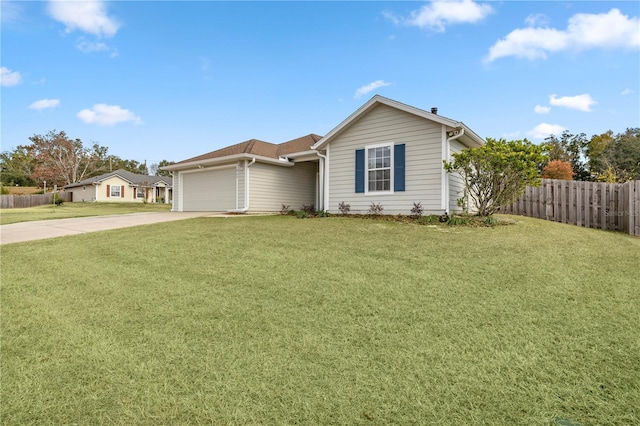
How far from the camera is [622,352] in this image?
8.44 feet

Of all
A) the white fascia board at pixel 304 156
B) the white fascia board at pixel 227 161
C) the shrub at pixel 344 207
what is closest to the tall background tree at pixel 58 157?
the white fascia board at pixel 227 161

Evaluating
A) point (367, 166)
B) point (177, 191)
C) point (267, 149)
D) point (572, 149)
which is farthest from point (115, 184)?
point (572, 149)

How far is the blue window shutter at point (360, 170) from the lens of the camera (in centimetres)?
1120

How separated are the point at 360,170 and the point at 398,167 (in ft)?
4.70

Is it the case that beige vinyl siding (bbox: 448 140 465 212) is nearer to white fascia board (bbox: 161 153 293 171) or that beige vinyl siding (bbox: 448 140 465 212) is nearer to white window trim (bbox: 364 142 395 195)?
white window trim (bbox: 364 142 395 195)

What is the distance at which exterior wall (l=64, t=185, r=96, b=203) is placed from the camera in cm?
3641

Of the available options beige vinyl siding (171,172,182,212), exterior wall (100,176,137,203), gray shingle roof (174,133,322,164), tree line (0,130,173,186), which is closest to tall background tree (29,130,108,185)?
tree line (0,130,173,186)

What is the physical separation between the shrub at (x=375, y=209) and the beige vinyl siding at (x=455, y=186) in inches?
88.7

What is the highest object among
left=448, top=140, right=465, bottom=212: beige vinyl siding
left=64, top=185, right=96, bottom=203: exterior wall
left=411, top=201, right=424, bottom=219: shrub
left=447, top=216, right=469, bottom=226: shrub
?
left=64, top=185, right=96, bottom=203: exterior wall

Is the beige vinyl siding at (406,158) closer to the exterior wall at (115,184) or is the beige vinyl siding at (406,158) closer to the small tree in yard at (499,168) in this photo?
the small tree in yard at (499,168)

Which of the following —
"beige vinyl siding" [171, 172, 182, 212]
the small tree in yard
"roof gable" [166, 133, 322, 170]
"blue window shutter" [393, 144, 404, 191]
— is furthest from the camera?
"beige vinyl siding" [171, 172, 182, 212]

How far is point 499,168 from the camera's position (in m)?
8.56

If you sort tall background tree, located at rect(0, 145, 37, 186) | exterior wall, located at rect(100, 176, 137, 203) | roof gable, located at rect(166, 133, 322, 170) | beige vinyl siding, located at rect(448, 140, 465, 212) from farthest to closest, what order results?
tall background tree, located at rect(0, 145, 37, 186), exterior wall, located at rect(100, 176, 137, 203), roof gable, located at rect(166, 133, 322, 170), beige vinyl siding, located at rect(448, 140, 465, 212)

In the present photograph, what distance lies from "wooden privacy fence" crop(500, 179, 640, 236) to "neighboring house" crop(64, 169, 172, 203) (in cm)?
4149
